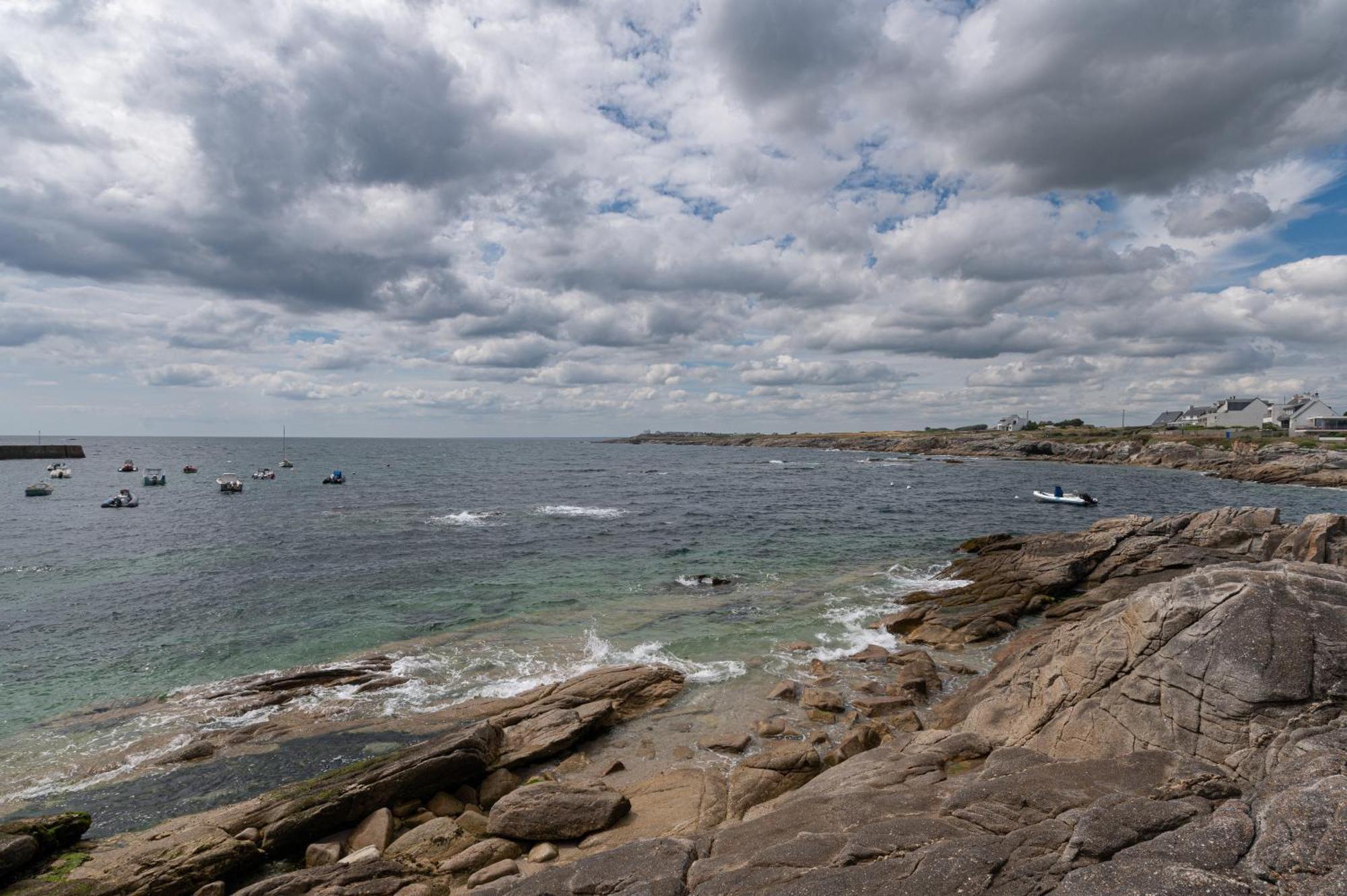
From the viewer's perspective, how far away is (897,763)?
12.2m

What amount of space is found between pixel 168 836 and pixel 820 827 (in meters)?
13.9

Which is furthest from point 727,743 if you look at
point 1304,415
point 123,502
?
point 1304,415

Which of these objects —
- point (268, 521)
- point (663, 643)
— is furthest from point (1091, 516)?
point (268, 521)

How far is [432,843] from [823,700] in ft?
38.1

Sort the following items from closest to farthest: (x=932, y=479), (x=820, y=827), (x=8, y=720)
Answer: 1. (x=820, y=827)
2. (x=8, y=720)
3. (x=932, y=479)

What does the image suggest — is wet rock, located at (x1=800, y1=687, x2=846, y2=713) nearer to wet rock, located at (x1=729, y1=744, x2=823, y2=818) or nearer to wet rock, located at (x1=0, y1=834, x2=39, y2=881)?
wet rock, located at (x1=729, y1=744, x2=823, y2=818)

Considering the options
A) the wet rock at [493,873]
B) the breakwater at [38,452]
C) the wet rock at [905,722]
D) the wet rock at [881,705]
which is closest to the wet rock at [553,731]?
the wet rock at [493,873]

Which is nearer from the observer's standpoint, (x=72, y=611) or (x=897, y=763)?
(x=897, y=763)

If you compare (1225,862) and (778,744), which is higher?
(1225,862)

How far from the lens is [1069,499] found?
229ft

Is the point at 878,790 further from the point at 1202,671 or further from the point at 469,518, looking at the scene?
the point at 469,518

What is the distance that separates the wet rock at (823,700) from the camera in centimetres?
1889

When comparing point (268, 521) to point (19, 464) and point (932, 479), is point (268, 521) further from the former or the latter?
point (19, 464)

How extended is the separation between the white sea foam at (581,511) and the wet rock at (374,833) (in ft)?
155
